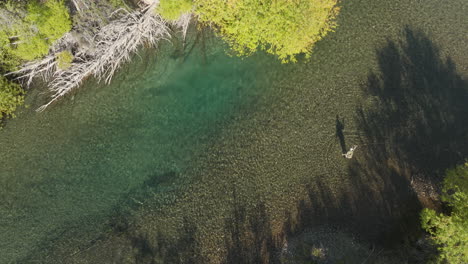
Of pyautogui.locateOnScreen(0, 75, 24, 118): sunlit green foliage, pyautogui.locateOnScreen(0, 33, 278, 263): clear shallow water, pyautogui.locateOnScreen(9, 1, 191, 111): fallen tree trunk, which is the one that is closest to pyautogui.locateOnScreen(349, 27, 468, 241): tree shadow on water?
pyautogui.locateOnScreen(0, 33, 278, 263): clear shallow water

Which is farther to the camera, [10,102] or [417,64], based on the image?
[417,64]

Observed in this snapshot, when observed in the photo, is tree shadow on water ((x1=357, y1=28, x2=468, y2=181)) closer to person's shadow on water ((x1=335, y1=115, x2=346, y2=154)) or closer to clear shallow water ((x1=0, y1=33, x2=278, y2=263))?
person's shadow on water ((x1=335, y1=115, x2=346, y2=154))

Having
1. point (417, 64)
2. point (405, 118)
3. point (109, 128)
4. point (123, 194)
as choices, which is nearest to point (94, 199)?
point (123, 194)

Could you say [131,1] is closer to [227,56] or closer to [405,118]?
[227,56]

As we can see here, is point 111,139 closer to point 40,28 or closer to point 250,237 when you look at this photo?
point 40,28

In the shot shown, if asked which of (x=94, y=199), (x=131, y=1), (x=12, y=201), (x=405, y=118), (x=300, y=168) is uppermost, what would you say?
(x=131, y=1)
